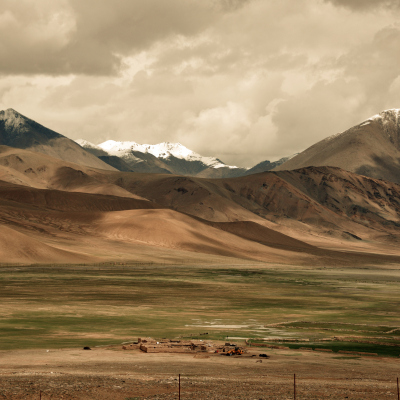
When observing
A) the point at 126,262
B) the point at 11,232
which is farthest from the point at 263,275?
the point at 11,232

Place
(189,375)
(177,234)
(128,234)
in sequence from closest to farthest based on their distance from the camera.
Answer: (189,375) < (177,234) < (128,234)

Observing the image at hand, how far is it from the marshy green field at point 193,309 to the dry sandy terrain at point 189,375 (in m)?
4.33

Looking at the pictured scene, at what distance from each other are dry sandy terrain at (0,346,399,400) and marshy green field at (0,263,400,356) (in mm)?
4334

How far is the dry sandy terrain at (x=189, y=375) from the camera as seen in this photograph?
24.2 m

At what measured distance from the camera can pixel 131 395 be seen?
2398 cm

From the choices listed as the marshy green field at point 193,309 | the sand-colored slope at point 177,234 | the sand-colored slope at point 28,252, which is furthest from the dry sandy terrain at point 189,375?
the sand-colored slope at point 177,234

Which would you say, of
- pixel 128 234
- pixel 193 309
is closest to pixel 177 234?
pixel 128 234

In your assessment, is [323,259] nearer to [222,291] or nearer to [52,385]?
[222,291]

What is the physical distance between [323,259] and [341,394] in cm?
14374

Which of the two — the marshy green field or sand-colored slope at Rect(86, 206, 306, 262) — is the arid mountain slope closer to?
sand-colored slope at Rect(86, 206, 306, 262)

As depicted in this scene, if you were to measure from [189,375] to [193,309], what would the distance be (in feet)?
99.4

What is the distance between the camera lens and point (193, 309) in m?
58.8

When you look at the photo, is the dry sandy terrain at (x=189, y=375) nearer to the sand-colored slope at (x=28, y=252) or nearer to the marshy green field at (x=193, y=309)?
the marshy green field at (x=193, y=309)

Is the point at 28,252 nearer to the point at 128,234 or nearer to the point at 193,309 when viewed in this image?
the point at 128,234
